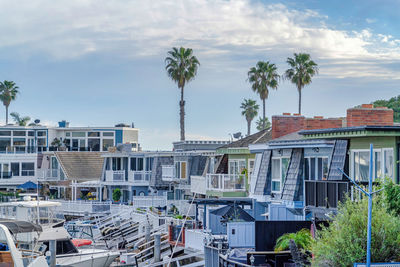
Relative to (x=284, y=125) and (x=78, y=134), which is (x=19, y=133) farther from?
(x=284, y=125)

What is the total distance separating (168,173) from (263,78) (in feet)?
92.5

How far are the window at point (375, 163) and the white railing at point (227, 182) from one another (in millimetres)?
14517

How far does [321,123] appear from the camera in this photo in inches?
1585

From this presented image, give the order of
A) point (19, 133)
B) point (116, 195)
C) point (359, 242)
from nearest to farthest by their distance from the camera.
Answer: point (359, 242) → point (116, 195) → point (19, 133)

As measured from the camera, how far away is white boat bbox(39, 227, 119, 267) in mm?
37688

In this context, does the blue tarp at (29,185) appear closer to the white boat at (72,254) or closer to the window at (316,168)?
the white boat at (72,254)

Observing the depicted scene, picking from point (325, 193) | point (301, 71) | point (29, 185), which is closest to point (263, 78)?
point (301, 71)

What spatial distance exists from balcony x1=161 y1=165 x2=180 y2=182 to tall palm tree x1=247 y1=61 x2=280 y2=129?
26.7 meters

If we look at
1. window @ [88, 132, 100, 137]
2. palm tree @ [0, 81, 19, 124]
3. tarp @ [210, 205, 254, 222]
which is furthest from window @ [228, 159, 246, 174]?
palm tree @ [0, 81, 19, 124]

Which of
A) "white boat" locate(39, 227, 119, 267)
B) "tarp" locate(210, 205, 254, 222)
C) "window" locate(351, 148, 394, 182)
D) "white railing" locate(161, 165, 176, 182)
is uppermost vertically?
"window" locate(351, 148, 394, 182)

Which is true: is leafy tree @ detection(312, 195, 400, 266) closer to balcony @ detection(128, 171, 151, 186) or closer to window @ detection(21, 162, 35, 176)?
balcony @ detection(128, 171, 151, 186)

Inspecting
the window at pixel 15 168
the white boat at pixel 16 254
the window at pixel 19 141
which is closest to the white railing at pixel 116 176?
the window at pixel 15 168

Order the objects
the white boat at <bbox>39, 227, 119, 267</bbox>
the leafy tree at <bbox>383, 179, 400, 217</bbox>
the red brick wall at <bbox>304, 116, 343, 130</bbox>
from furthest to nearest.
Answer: the red brick wall at <bbox>304, 116, 343, 130</bbox> → the white boat at <bbox>39, 227, 119, 267</bbox> → the leafy tree at <bbox>383, 179, 400, 217</bbox>

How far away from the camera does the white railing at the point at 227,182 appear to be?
4350 centimetres
